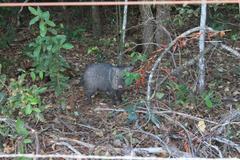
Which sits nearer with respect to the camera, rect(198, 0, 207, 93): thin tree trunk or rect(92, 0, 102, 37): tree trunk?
rect(198, 0, 207, 93): thin tree trunk

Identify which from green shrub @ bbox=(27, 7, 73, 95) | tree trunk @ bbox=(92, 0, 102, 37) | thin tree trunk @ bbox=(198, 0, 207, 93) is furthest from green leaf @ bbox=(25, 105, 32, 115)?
tree trunk @ bbox=(92, 0, 102, 37)

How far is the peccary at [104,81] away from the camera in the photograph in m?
5.24

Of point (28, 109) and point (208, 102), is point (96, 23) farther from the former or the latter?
point (28, 109)

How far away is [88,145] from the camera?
4.36 metres

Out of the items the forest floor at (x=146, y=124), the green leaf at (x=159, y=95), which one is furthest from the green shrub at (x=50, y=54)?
the green leaf at (x=159, y=95)

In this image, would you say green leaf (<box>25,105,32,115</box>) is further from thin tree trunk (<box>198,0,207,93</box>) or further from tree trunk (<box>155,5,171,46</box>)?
tree trunk (<box>155,5,171,46</box>)

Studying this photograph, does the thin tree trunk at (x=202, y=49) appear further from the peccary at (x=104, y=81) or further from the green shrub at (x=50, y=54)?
the green shrub at (x=50, y=54)

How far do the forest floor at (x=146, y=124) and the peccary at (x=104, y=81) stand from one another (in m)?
0.12

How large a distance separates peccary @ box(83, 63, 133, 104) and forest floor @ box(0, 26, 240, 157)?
116 millimetres

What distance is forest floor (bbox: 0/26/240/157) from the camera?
432cm

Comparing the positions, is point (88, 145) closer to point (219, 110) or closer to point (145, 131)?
point (145, 131)

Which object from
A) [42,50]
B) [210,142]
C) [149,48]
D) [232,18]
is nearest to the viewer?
[210,142]

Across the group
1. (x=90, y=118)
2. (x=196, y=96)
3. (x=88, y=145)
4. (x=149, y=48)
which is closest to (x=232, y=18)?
(x=149, y=48)

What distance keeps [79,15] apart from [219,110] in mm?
3959
